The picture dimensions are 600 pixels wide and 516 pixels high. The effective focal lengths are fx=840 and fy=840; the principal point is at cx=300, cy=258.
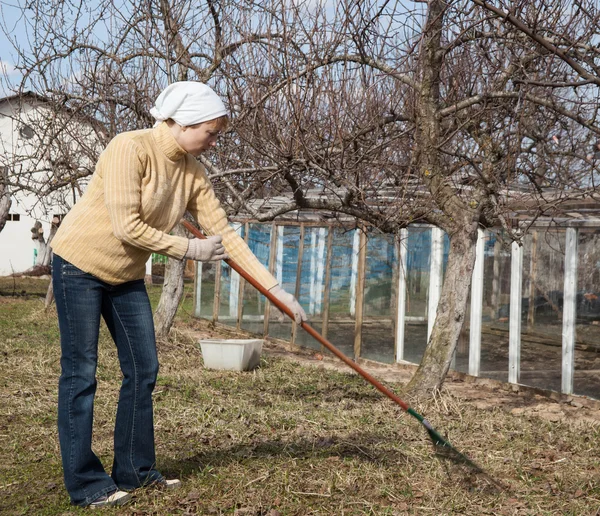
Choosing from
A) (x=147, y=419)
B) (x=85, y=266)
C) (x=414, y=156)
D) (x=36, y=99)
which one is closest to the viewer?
(x=85, y=266)

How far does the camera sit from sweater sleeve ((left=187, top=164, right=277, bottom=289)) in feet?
13.2

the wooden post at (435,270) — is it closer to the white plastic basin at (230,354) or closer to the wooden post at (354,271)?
the wooden post at (354,271)

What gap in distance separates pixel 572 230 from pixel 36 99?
6.62 metres

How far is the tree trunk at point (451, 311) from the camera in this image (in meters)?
7.01

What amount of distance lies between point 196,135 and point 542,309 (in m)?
6.13

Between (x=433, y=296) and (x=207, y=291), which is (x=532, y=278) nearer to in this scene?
(x=433, y=296)

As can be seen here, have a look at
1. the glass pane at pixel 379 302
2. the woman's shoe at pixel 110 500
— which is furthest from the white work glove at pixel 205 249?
the glass pane at pixel 379 302

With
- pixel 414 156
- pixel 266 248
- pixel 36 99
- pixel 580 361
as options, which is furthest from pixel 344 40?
pixel 266 248

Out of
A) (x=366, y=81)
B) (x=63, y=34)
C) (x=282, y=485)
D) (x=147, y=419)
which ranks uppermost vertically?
(x=63, y=34)

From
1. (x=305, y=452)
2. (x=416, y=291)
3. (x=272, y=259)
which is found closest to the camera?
(x=305, y=452)

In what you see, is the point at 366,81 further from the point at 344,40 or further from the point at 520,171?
the point at 520,171

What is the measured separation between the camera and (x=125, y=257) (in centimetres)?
372

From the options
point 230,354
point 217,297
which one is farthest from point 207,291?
point 230,354

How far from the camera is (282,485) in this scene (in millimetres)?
4359
